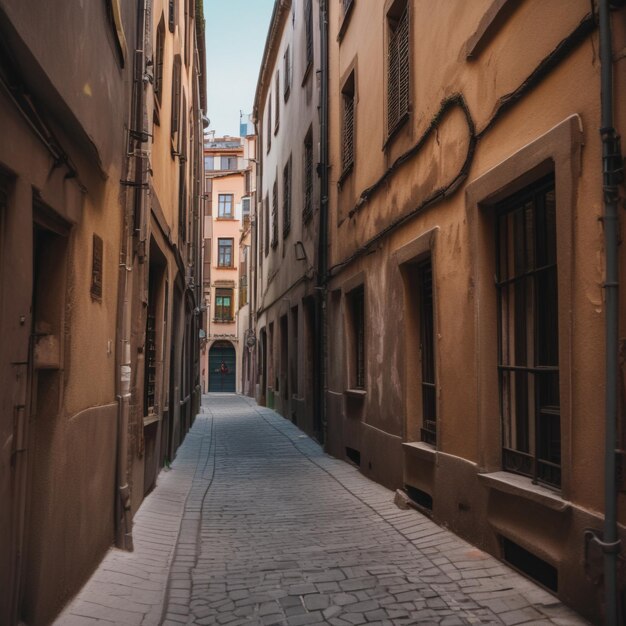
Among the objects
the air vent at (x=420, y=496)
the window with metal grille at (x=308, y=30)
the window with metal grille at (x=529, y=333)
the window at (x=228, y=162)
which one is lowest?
the air vent at (x=420, y=496)

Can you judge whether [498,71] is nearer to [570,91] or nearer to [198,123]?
[570,91]

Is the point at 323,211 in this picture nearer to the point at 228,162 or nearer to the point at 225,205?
the point at 225,205

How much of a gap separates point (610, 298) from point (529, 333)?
1470 millimetres

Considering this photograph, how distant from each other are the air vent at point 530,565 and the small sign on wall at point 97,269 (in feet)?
10.9

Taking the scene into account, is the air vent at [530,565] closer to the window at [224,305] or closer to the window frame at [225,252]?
the window at [224,305]

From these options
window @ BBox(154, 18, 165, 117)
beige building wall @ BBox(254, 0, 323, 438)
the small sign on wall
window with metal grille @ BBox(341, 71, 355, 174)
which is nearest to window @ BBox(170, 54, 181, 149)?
window @ BBox(154, 18, 165, 117)

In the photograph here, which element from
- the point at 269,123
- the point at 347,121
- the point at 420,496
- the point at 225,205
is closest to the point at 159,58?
the point at 347,121

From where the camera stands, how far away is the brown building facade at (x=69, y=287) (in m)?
3.17

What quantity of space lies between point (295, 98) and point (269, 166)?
589 centimetres

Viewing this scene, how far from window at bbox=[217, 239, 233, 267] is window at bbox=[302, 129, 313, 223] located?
31283 millimetres

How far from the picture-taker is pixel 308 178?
14.9 m

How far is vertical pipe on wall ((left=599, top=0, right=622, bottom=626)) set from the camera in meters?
3.64

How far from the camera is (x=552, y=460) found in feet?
15.7

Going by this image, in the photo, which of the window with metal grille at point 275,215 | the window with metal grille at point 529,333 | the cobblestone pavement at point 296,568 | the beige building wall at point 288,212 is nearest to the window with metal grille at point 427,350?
the cobblestone pavement at point 296,568
